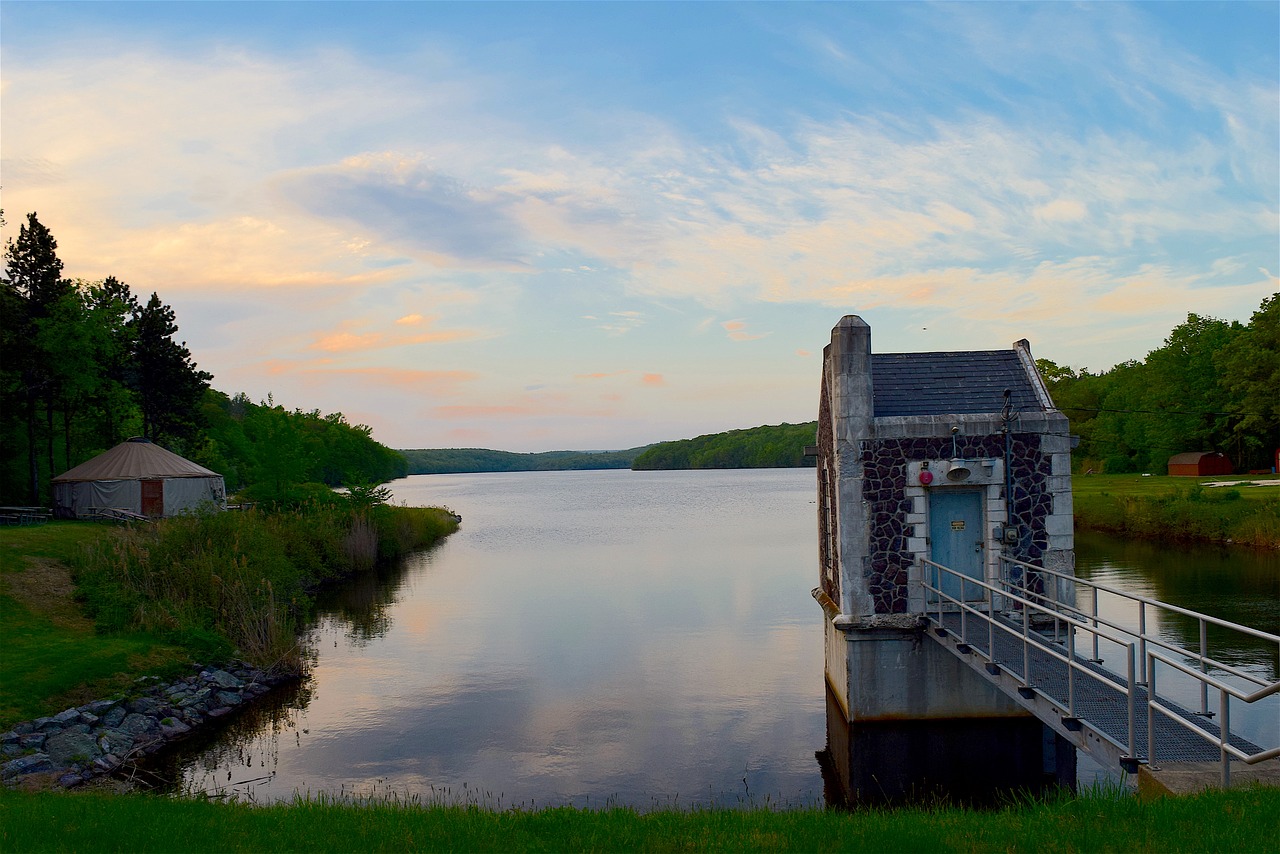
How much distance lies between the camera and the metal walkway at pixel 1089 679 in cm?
907

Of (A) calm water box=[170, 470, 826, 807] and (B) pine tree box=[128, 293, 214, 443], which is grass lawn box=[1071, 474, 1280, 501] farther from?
(B) pine tree box=[128, 293, 214, 443]

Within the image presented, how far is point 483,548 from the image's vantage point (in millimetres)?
52719

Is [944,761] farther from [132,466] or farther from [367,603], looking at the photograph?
[132,466]

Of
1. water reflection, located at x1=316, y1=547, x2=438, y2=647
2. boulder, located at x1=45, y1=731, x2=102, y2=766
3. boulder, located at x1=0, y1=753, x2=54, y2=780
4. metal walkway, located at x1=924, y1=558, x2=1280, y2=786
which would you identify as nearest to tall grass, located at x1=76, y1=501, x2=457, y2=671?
water reflection, located at x1=316, y1=547, x2=438, y2=647

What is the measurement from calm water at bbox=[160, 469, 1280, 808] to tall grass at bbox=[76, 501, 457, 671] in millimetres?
1653

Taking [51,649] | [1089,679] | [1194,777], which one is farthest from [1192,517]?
[51,649]

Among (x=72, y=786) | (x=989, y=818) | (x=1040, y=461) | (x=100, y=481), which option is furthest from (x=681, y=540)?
(x=989, y=818)

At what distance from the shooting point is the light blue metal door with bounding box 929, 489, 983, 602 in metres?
16.4

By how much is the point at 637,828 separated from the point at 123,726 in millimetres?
12093

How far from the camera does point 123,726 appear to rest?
16.4 meters

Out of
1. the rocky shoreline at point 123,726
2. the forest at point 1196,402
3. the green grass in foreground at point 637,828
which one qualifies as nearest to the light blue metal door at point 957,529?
the green grass in foreground at point 637,828

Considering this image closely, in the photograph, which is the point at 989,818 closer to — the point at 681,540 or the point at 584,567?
the point at 584,567

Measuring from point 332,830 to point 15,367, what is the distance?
39859mm

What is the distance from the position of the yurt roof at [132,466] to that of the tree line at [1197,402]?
169 ft
